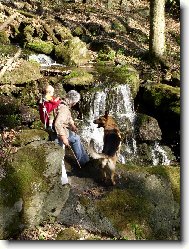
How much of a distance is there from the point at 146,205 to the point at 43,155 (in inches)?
63.0

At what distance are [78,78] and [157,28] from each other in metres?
3.40

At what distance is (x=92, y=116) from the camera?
9.23 metres

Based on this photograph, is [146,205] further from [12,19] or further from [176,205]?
[12,19]

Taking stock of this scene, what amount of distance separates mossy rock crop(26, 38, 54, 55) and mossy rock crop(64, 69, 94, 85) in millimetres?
2349

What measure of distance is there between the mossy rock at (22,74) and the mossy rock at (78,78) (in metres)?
0.73

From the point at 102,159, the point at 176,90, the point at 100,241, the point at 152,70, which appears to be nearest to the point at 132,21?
the point at 152,70

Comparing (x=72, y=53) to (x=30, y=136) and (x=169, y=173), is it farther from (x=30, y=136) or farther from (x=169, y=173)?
(x=169, y=173)

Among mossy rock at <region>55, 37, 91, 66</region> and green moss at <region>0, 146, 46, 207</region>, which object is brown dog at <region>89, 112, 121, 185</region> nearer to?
green moss at <region>0, 146, 46, 207</region>

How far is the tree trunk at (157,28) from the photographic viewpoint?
10930 millimetres

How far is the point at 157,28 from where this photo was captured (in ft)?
36.7

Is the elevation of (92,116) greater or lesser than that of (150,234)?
greater

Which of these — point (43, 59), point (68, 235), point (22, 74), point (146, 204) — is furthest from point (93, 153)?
point (43, 59)

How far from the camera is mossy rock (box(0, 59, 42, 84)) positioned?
8891 mm

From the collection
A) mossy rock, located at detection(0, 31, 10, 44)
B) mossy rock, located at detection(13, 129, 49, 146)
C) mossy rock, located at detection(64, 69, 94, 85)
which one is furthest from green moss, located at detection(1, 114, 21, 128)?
mossy rock, located at detection(0, 31, 10, 44)
